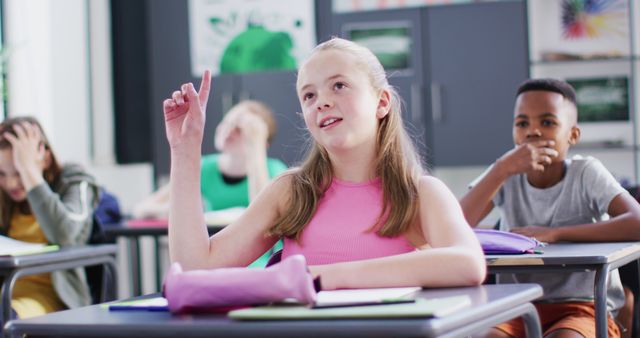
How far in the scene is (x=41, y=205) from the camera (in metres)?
3.35

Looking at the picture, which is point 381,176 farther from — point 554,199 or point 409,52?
point 409,52

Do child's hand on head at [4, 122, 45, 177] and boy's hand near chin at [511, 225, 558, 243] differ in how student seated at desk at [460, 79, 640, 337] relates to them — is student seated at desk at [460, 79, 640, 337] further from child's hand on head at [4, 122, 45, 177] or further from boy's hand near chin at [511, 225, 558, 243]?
child's hand on head at [4, 122, 45, 177]

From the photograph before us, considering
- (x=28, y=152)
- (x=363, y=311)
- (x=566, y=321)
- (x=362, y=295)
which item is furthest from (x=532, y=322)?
(x=28, y=152)

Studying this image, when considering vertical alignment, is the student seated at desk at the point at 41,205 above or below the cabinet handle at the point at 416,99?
below

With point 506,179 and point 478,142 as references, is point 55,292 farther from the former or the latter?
point 478,142

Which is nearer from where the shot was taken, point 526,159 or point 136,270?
point 526,159

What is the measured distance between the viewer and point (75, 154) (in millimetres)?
5965

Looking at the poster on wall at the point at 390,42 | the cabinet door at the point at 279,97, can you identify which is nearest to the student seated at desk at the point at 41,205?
the cabinet door at the point at 279,97

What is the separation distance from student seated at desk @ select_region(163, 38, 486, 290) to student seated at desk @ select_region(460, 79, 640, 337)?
67 centimetres

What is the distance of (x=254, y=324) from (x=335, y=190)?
742mm

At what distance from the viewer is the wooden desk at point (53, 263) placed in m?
2.74

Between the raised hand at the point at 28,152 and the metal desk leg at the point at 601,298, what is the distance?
200 cm

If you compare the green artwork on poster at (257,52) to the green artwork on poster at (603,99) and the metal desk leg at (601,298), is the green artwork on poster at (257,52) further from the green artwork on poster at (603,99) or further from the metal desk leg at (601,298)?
the metal desk leg at (601,298)

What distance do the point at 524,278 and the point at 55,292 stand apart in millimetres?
1601
